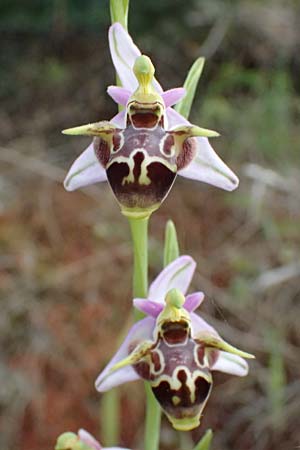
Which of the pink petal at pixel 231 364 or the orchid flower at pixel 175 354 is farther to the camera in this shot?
the pink petal at pixel 231 364

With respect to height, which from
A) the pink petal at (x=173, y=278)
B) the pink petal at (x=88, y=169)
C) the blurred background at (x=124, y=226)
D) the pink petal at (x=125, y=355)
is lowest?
the blurred background at (x=124, y=226)

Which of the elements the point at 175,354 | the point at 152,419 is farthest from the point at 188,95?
the point at 152,419

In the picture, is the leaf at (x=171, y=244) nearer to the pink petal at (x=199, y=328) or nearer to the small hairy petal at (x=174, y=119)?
the pink petal at (x=199, y=328)

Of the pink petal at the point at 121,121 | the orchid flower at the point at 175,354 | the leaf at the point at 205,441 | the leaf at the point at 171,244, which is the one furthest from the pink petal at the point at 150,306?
the pink petal at the point at 121,121

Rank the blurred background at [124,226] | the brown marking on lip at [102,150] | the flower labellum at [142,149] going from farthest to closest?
1. the blurred background at [124,226]
2. the brown marking on lip at [102,150]
3. the flower labellum at [142,149]

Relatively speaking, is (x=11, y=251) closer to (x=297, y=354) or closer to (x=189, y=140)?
(x=297, y=354)

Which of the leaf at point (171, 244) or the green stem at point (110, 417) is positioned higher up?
the leaf at point (171, 244)

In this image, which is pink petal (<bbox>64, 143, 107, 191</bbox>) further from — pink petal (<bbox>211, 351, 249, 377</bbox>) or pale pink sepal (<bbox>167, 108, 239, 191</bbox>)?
pink petal (<bbox>211, 351, 249, 377</bbox>)

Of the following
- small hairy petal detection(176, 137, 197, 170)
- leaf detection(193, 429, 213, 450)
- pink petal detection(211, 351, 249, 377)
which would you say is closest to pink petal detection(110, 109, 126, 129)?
small hairy petal detection(176, 137, 197, 170)
